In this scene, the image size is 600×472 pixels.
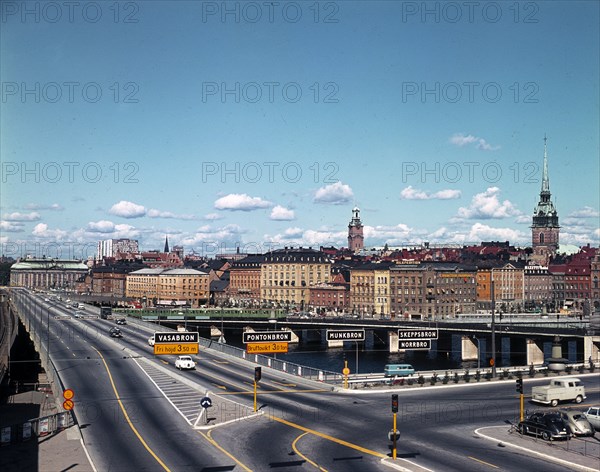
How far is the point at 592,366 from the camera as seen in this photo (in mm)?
70125

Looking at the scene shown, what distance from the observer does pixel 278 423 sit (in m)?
42.4

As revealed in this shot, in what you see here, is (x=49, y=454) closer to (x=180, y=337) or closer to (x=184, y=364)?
(x=180, y=337)

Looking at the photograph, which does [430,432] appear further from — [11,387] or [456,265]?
[456,265]

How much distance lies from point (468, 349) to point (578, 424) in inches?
3629

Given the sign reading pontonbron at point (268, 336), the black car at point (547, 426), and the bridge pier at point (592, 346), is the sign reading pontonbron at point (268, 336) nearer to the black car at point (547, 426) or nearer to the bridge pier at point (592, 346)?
the black car at point (547, 426)

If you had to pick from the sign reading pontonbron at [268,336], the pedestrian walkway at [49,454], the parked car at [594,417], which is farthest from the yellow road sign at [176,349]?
the parked car at [594,417]

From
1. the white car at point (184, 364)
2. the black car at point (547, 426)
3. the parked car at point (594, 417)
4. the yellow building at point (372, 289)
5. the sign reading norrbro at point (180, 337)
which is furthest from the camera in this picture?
the yellow building at point (372, 289)

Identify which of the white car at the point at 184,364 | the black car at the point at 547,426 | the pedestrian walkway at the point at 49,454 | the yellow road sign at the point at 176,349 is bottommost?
the pedestrian walkway at the point at 49,454

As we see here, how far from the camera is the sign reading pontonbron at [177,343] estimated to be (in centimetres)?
5675

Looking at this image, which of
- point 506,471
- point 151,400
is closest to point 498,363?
point 151,400

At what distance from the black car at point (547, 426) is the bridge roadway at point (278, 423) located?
8.71 feet

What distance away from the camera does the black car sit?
38.4m

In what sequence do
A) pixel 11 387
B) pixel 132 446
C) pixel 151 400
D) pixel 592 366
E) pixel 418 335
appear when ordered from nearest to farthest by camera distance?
pixel 132 446
pixel 151 400
pixel 418 335
pixel 592 366
pixel 11 387

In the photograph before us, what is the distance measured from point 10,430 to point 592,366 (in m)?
52.7
